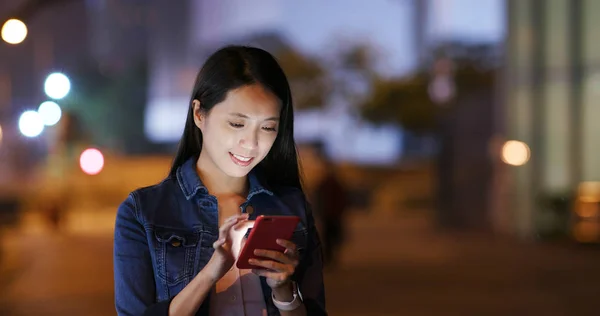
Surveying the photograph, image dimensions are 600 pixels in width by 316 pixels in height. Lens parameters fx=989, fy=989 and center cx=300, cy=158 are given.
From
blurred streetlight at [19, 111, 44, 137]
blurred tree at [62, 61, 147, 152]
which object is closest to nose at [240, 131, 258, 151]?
blurred streetlight at [19, 111, 44, 137]

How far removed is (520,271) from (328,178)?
175 inches

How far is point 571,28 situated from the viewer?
25.2 metres

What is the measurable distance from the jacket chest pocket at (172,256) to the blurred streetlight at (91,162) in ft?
54.0

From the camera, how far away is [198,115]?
276cm

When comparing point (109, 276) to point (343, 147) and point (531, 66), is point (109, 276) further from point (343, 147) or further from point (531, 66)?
point (343, 147)

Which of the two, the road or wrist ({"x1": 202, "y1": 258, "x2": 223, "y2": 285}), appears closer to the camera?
wrist ({"x1": 202, "y1": 258, "x2": 223, "y2": 285})

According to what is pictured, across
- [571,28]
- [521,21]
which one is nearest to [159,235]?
[571,28]

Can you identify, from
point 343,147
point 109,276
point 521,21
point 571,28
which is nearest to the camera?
point 109,276

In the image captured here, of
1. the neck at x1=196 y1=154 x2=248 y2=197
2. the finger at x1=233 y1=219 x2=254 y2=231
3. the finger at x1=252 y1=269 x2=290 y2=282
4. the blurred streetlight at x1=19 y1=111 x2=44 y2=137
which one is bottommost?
the blurred streetlight at x1=19 y1=111 x2=44 y2=137

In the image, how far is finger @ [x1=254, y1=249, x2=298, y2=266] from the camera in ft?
7.97

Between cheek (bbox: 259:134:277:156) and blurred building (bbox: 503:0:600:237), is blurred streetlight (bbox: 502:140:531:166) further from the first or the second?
cheek (bbox: 259:134:277:156)

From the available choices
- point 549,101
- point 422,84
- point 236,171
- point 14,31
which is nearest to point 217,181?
point 236,171

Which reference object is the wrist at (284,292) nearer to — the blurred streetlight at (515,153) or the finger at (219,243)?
the finger at (219,243)

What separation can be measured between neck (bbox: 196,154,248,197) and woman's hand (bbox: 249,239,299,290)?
0.33 meters
